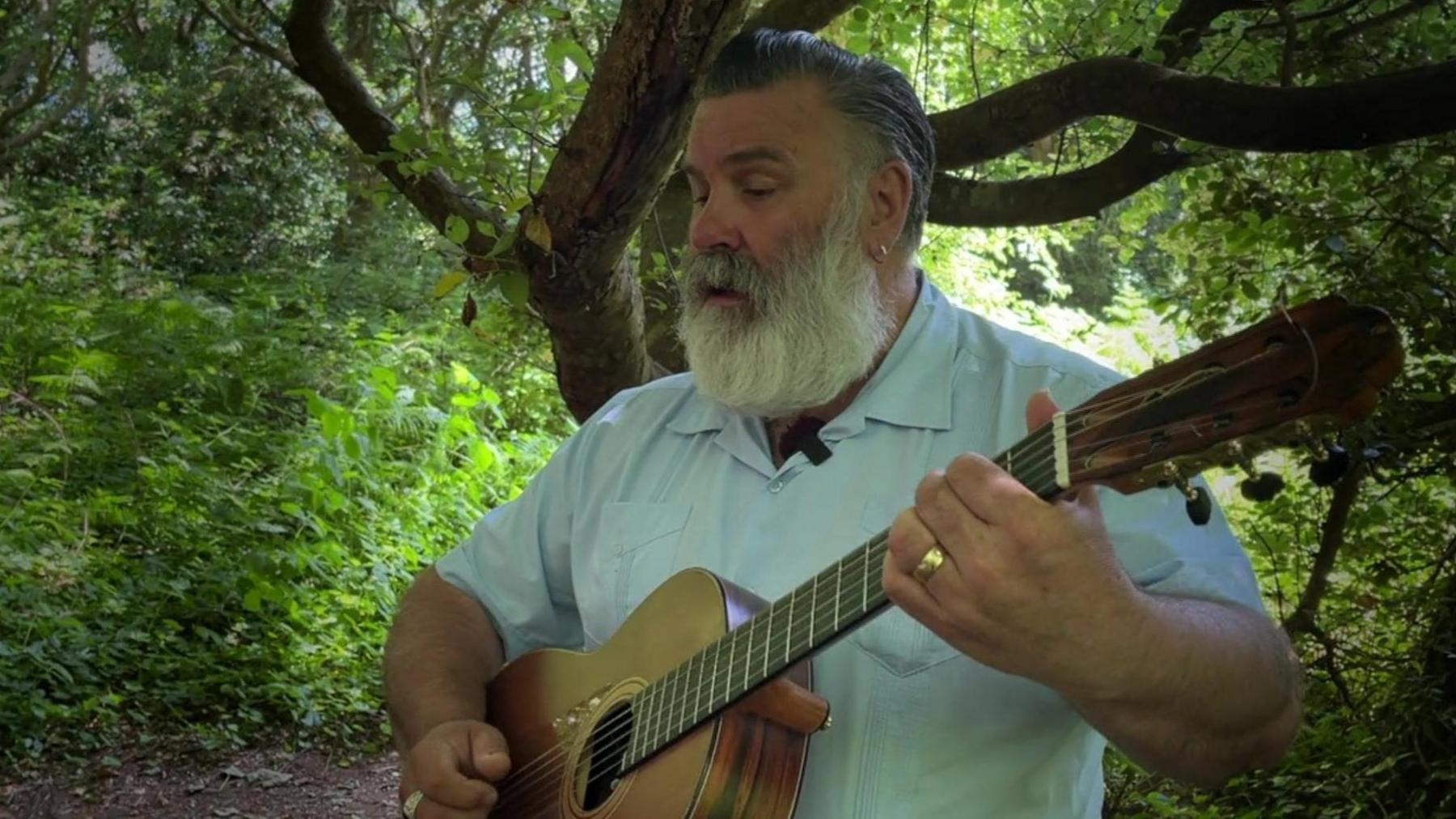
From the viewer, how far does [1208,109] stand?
3.16 metres

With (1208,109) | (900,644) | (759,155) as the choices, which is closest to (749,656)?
(900,644)

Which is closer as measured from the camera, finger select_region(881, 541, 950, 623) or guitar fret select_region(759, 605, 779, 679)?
finger select_region(881, 541, 950, 623)

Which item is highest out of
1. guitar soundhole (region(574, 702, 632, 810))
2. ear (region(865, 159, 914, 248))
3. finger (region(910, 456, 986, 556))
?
ear (region(865, 159, 914, 248))

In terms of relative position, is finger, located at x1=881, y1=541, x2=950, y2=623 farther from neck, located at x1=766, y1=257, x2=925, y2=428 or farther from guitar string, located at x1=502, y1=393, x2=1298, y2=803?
neck, located at x1=766, y1=257, x2=925, y2=428

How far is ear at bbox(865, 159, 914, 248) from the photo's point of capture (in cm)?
223

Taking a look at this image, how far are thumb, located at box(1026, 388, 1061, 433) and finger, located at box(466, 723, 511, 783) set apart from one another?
104 centimetres

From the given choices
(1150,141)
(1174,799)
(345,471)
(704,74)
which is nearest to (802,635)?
(704,74)

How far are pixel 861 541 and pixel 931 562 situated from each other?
21.9 inches

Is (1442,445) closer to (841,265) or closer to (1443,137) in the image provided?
(1443,137)

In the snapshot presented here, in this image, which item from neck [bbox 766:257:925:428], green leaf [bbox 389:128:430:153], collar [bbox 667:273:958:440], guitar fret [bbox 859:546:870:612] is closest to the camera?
guitar fret [bbox 859:546:870:612]

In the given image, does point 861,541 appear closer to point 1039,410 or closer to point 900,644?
point 900,644

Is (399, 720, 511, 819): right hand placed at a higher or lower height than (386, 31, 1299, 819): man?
lower

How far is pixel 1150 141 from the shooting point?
14.2 feet

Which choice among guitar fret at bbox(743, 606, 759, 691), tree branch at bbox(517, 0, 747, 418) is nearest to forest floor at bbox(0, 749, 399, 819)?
tree branch at bbox(517, 0, 747, 418)
